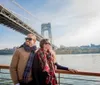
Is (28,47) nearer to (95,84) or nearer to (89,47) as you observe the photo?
(95,84)

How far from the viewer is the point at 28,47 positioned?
186cm

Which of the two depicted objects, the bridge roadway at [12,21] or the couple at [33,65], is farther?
the bridge roadway at [12,21]

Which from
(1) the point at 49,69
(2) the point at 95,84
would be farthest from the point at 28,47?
(2) the point at 95,84

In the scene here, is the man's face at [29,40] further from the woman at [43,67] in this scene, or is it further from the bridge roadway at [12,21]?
the bridge roadway at [12,21]

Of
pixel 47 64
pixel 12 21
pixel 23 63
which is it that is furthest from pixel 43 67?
pixel 12 21

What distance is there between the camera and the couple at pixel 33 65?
1.80 metres

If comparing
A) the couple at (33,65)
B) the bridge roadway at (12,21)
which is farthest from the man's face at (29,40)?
the bridge roadway at (12,21)

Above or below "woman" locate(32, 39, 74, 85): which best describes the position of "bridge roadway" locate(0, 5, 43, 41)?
above

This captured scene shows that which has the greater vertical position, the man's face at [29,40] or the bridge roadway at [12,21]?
the bridge roadway at [12,21]

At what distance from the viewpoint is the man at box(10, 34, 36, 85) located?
6.01ft

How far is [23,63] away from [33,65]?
0.09 m

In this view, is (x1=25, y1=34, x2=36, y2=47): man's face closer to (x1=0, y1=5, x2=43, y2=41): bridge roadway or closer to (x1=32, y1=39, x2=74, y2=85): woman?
(x1=32, y1=39, x2=74, y2=85): woman

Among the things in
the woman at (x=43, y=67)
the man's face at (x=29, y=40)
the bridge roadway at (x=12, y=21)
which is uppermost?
the bridge roadway at (x=12, y=21)

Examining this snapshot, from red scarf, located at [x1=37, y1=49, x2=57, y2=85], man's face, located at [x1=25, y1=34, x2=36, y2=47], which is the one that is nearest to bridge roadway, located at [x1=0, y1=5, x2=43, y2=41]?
man's face, located at [x1=25, y1=34, x2=36, y2=47]
